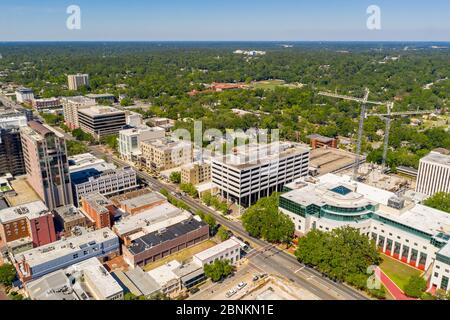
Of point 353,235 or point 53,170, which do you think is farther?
point 53,170

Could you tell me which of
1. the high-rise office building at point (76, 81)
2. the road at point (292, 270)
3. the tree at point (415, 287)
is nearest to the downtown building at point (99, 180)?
the road at point (292, 270)

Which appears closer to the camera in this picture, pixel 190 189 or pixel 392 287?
pixel 392 287

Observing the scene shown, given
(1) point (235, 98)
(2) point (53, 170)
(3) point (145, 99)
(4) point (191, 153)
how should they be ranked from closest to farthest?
(2) point (53, 170) < (4) point (191, 153) < (1) point (235, 98) < (3) point (145, 99)

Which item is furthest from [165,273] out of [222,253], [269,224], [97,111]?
[97,111]

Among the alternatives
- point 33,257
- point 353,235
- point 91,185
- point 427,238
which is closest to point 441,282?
point 427,238

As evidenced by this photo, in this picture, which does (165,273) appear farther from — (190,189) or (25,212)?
(190,189)
